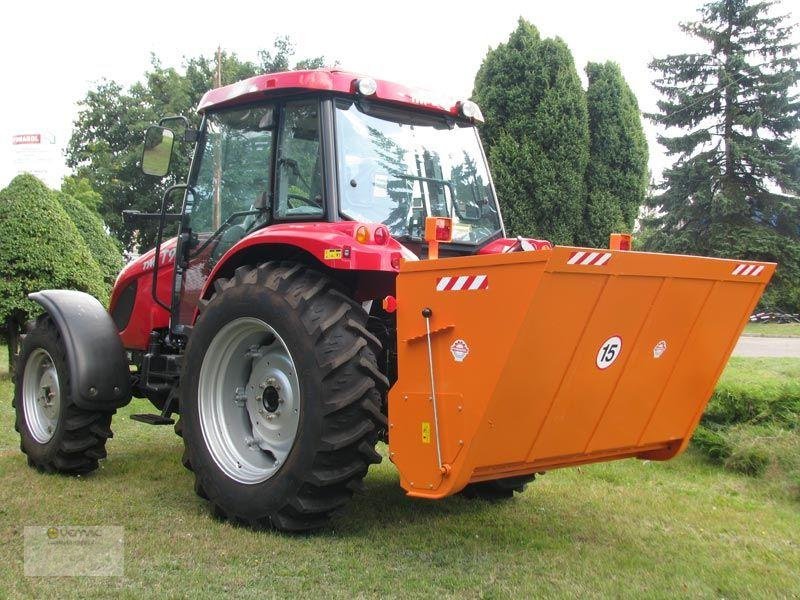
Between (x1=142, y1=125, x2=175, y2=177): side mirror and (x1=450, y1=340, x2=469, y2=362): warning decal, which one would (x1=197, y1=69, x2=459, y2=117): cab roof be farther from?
(x1=450, y1=340, x2=469, y2=362): warning decal

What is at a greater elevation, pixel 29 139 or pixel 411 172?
pixel 411 172

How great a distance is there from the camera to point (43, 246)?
36.2 feet

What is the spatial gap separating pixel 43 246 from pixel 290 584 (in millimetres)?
8579

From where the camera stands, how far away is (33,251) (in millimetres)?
10938

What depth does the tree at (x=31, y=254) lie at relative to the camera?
10.8m

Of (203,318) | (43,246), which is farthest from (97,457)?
(43,246)

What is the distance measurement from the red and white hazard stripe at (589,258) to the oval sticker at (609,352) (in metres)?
0.46

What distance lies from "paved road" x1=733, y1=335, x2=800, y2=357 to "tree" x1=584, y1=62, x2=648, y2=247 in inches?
149

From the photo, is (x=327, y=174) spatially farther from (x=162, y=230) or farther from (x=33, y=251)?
(x=33, y=251)

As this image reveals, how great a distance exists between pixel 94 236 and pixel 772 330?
16.0 m

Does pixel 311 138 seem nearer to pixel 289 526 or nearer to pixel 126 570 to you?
pixel 289 526

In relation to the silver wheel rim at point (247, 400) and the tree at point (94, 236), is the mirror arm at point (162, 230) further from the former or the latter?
the tree at point (94, 236)

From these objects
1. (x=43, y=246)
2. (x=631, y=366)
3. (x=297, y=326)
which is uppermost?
(x=631, y=366)

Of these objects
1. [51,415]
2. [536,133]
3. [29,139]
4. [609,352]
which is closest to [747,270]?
[609,352]
